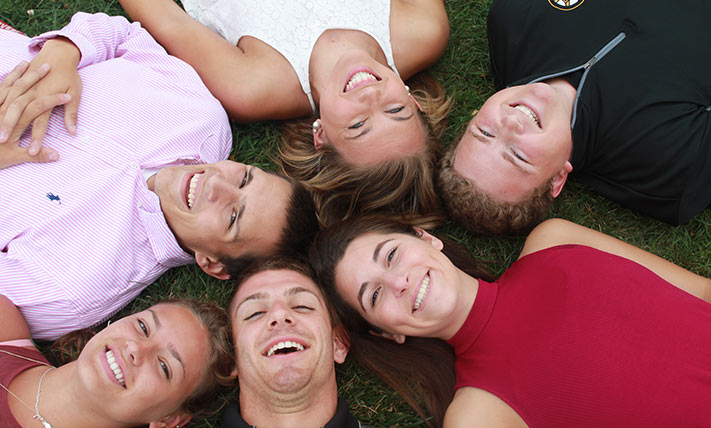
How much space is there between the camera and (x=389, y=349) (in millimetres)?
3281

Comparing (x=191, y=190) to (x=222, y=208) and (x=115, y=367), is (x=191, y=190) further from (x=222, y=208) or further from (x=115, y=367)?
(x=115, y=367)

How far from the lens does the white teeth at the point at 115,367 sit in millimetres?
2697

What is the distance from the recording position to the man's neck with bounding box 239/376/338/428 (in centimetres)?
273

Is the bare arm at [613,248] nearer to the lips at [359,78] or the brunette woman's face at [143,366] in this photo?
the lips at [359,78]

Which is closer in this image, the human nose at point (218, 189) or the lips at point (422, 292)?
the lips at point (422, 292)

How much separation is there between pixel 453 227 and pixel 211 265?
66.7 inches

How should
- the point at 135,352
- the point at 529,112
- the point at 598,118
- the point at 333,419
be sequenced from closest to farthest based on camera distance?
the point at 135,352, the point at 333,419, the point at 529,112, the point at 598,118

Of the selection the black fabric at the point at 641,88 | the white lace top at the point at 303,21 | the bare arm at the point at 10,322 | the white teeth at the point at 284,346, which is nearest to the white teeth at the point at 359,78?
the white lace top at the point at 303,21

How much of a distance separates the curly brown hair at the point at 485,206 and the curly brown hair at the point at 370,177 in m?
0.11

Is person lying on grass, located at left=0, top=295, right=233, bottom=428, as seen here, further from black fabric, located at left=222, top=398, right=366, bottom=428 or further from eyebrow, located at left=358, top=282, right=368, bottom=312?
eyebrow, located at left=358, top=282, right=368, bottom=312

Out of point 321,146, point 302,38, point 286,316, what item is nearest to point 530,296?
point 286,316

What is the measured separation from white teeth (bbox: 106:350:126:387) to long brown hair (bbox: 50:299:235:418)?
42 centimetres

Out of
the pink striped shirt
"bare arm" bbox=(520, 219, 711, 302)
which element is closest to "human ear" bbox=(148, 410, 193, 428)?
the pink striped shirt

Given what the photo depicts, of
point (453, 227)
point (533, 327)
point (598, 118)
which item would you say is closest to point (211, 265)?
point (453, 227)
